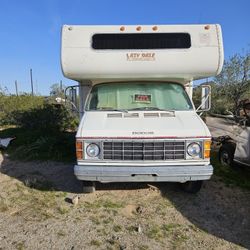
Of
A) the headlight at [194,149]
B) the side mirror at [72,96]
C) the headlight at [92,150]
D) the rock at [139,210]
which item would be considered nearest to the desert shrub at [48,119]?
Result: the side mirror at [72,96]

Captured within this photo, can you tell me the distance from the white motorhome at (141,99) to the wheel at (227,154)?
166 centimetres

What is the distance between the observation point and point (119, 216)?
201 inches

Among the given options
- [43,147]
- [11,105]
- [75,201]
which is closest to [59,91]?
[11,105]

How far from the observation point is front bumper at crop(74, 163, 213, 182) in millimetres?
5188

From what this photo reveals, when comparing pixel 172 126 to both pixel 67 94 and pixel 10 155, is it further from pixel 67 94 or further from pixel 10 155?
pixel 10 155

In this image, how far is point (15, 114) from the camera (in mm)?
13523

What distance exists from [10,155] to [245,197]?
5.88m

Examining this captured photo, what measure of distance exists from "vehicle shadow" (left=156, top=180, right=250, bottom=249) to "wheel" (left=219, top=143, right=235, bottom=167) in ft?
3.98

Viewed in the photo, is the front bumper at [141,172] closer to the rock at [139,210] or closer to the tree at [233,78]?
the rock at [139,210]

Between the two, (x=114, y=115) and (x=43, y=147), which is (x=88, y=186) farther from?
(x=43, y=147)

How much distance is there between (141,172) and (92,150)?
83 cm

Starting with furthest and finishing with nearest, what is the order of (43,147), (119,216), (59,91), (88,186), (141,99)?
(59,91), (43,147), (141,99), (88,186), (119,216)

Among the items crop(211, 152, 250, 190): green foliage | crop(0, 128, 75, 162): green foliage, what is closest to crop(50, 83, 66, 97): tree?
crop(0, 128, 75, 162): green foliage

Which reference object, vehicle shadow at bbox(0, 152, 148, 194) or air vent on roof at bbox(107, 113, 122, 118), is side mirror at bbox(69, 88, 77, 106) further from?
vehicle shadow at bbox(0, 152, 148, 194)
